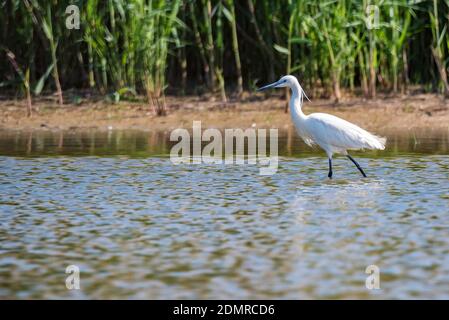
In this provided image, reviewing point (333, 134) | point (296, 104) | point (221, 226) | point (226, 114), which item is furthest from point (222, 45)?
point (221, 226)

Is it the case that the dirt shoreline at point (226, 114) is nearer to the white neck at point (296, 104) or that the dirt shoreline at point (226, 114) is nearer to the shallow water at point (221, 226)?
the shallow water at point (221, 226)

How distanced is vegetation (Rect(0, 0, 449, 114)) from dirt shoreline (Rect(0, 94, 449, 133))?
23cm

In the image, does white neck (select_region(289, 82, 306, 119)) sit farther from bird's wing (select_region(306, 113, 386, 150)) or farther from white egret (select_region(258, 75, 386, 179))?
bird's wing (select_region(306, 113, 386, 150))

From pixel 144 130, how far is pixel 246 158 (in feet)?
9.36

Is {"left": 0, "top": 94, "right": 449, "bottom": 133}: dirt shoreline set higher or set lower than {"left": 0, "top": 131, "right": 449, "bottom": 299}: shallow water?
higher

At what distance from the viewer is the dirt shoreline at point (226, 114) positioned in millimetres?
13508

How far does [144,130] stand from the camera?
13.5m

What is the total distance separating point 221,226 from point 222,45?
23.5 ft

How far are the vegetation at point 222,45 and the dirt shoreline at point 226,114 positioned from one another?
0.23 m

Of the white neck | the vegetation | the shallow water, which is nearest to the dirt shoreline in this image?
the vegetation

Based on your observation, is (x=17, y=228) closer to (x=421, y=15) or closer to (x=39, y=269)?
(x=39, y=269)

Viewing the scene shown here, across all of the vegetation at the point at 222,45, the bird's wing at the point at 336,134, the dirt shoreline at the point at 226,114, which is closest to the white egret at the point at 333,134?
the bird's wing at the point at 336,134

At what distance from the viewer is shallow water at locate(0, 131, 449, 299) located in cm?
572

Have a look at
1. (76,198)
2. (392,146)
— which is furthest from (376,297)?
(392,146)
